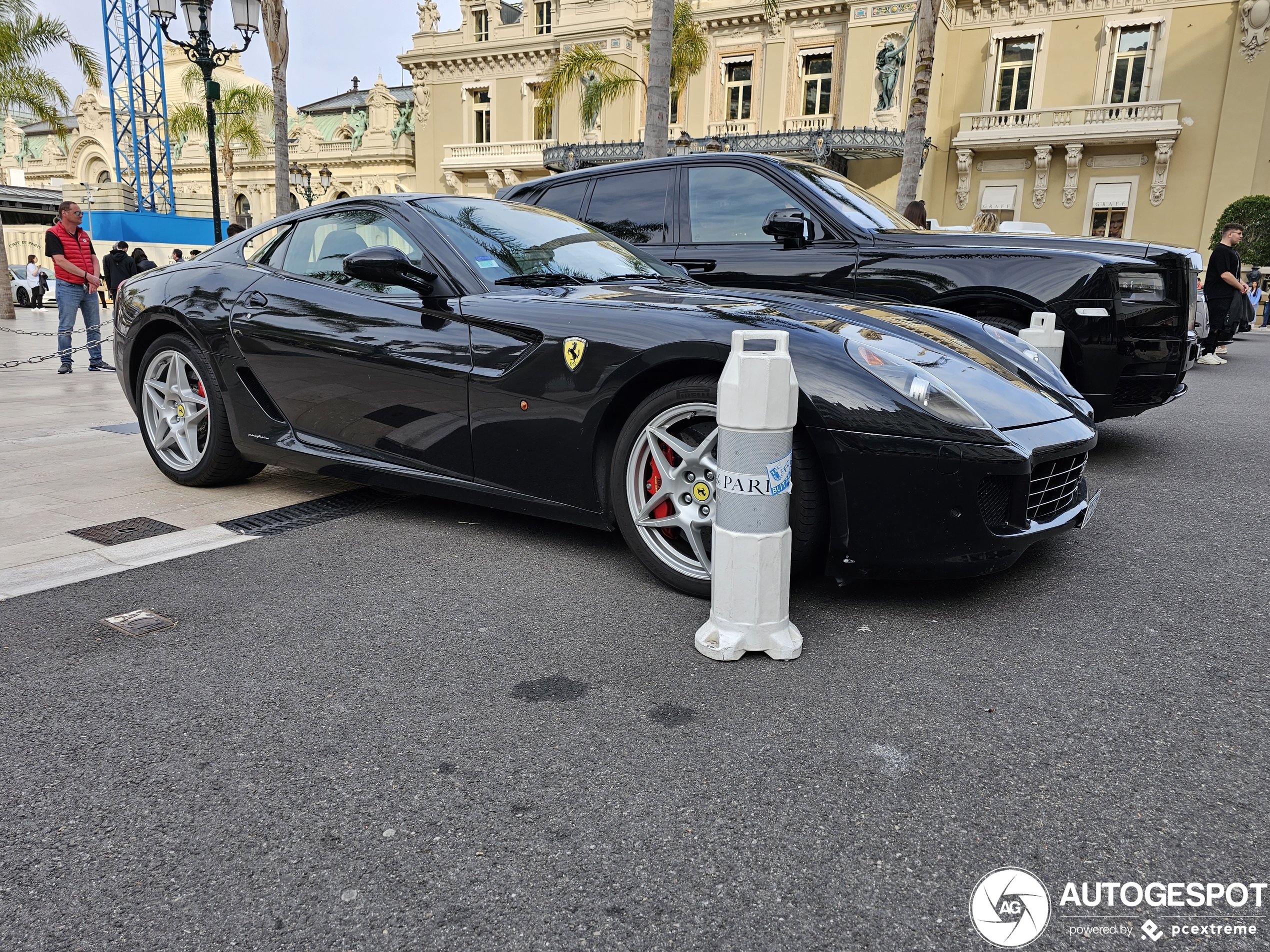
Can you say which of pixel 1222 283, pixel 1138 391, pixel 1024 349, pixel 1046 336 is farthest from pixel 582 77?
pixel 1024 349

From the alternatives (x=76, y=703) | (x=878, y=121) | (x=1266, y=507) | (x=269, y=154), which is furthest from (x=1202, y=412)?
(x=269, y=154)

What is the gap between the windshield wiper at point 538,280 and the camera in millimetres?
3523

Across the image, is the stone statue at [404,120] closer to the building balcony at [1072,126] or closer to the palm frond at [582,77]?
the building balcony at [1072,126]

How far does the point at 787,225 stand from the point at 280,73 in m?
15.8

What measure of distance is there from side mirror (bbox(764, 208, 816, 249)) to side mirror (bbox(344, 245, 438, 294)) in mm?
2095

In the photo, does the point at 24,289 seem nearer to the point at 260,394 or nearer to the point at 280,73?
the point at 280,73

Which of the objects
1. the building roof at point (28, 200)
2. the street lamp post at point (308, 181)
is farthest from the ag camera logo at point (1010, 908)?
the building roof at point (28, 200)

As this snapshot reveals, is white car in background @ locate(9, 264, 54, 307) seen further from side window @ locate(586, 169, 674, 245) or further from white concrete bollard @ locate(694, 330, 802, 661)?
white concrete bollard @ locate(694, 330, 802, 661)

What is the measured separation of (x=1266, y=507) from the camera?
4062mm

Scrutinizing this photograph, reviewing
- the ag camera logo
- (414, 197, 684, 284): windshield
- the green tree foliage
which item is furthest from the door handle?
the green tree foliage

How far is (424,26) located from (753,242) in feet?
139

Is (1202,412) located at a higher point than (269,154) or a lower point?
lower

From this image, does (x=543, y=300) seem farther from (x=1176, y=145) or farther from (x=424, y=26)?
Result: (x=424, y=26)

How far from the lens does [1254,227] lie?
78.0 feet
